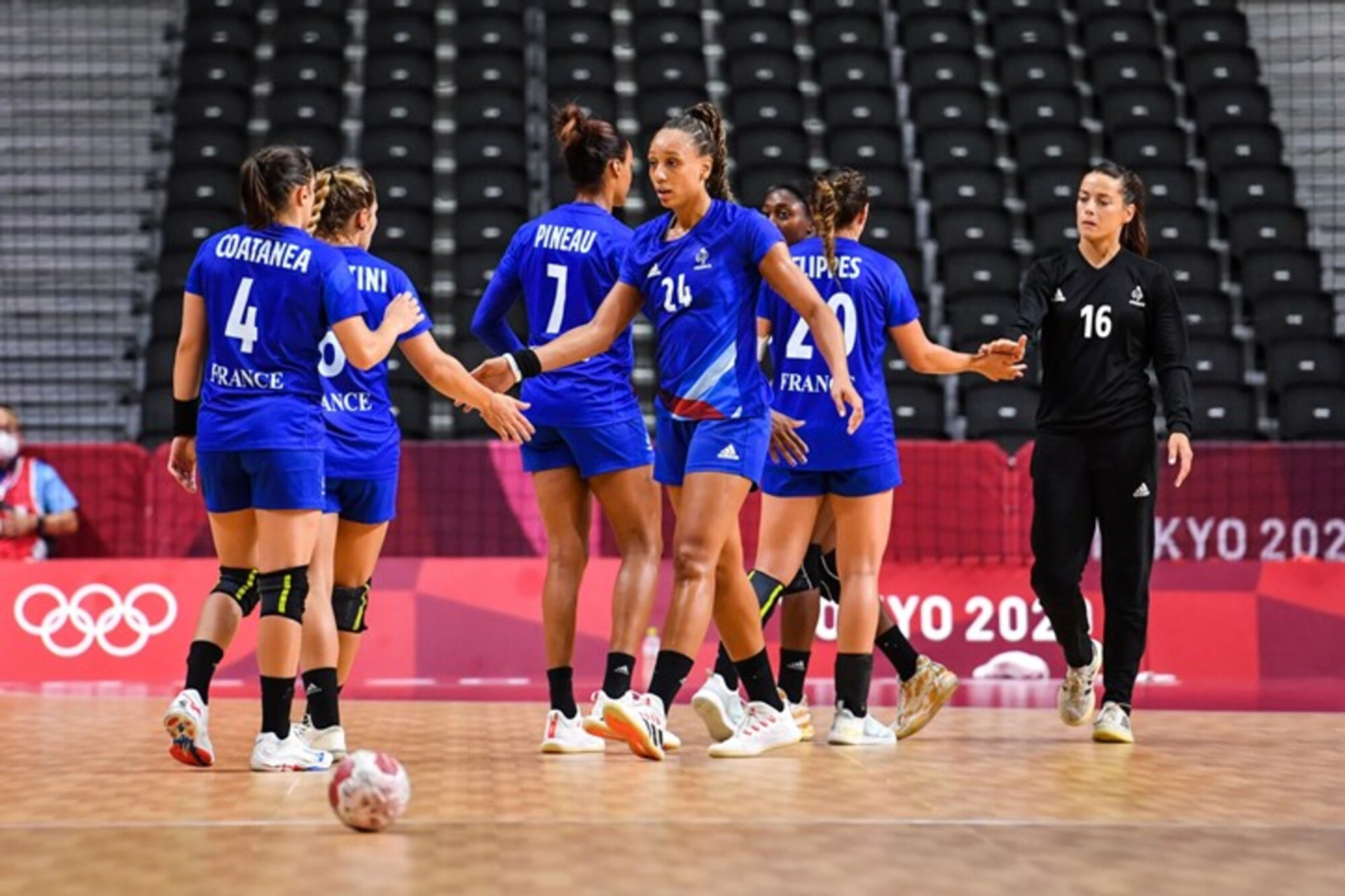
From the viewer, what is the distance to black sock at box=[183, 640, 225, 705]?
5395mm

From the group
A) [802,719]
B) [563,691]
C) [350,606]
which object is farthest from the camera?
[802,719]

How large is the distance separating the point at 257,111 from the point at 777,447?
407 inches

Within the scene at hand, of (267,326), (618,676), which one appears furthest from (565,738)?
(267,326)

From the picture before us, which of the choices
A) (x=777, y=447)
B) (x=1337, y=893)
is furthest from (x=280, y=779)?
(x=1337, y=893)

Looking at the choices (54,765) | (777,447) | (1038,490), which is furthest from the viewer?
(1038,490)

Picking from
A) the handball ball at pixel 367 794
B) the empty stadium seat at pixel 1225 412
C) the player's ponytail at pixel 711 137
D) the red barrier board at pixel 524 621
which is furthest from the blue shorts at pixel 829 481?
the empty stadium seat at pixel 1225 412

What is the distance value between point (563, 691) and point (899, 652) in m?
1.33

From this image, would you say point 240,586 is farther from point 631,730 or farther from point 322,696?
point 631,730

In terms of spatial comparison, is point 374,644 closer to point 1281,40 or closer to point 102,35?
point 102,35

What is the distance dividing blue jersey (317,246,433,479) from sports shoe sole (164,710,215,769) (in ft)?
2.92

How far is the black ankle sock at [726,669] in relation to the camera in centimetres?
629

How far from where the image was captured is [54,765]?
5445mm

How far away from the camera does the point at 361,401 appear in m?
5.87

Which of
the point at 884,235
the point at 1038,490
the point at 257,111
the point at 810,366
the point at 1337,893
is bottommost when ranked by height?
the point at 1337,893
